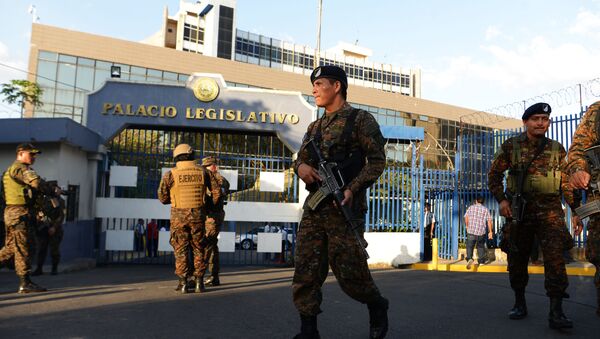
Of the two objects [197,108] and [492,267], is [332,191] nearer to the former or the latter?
[492,267]

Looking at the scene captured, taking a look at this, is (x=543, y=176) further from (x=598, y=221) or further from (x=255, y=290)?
(x=255, y=290)

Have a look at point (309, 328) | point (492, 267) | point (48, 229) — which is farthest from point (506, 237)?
point (48, 229)

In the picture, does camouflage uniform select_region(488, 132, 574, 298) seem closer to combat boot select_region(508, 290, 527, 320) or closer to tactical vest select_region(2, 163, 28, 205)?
combat boot select_region(508, 290, 527, 320)

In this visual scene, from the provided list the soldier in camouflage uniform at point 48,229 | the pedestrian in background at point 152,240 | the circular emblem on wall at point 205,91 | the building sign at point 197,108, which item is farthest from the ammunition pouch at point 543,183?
the pedestrian in background at point 152,240

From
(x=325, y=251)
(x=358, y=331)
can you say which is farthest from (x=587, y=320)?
(x=325, y=251)

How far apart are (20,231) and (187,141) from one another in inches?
270

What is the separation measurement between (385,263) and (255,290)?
5.48 meters

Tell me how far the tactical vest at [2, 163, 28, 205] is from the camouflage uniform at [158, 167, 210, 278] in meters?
1.59

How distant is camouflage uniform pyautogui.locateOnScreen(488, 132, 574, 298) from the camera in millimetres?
3812

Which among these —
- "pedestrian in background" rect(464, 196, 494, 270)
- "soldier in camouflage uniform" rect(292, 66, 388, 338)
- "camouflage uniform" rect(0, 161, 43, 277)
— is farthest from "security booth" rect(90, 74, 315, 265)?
"soldier in camouflage uniform" rect(292, 66, 388, 338)

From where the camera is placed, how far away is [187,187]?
19.1 ft

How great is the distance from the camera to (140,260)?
11375 mm

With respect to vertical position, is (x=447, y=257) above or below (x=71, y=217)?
below

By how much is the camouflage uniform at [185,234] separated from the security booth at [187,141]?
17.1ft
